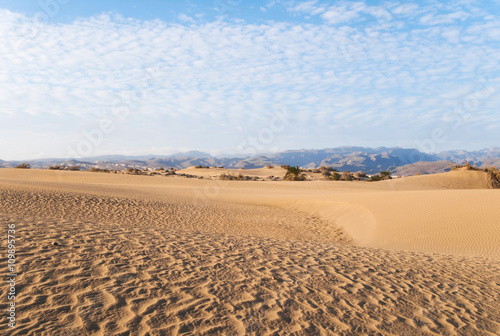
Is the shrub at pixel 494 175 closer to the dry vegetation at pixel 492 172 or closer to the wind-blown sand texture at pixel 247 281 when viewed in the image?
the dry vegetation at pixel 492 172

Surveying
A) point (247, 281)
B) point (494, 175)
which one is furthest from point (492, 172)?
point (247, 281)

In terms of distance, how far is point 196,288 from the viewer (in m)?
4.46

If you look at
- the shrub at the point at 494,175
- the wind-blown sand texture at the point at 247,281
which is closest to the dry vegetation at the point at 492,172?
the shrub at the point at 494,175

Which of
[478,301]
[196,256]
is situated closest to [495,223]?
[478,301]

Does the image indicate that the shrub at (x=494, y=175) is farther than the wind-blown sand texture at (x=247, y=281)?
Yes

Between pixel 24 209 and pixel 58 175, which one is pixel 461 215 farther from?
pixel 58 175

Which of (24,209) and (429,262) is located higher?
(24,209)

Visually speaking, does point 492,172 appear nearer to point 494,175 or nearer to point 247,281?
point 494,175

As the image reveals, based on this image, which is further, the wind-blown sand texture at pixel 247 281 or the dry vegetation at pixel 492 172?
the dry vegetation at pixel 492 172

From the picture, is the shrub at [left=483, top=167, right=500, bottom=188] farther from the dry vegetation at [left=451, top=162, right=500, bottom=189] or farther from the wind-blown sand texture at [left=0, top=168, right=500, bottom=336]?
the wind-blown sand texture at [left=0, top=168, right=500, bottom=336]

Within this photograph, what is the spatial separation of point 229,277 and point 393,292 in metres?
2.76

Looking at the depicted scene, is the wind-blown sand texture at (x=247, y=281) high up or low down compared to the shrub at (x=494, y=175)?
down

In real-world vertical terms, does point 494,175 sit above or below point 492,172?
below

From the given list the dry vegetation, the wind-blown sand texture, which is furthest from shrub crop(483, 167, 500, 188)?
the wind-blown sand texture
